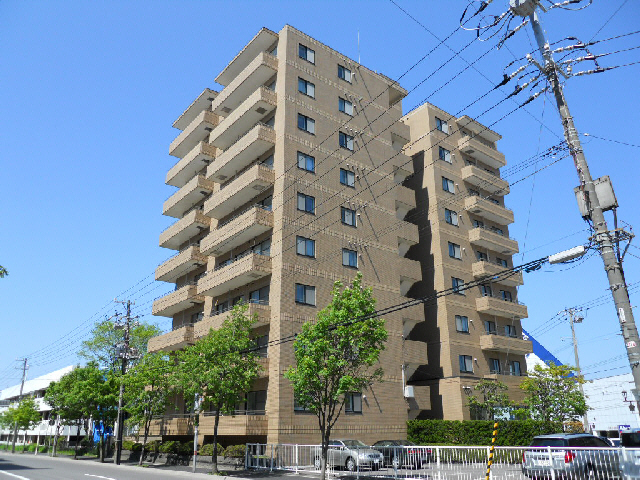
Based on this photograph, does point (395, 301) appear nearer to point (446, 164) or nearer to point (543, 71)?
point (446, 164)

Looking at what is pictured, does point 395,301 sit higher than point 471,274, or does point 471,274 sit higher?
point 471,274

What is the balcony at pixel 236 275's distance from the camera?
1353 inches

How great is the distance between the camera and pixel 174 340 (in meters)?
41.3

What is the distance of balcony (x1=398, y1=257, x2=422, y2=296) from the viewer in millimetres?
41781

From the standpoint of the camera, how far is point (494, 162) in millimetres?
55500

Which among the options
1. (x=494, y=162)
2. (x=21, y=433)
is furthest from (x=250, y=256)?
(x=21, y=433)

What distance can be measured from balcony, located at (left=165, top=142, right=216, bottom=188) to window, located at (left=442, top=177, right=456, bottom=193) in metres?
21.9

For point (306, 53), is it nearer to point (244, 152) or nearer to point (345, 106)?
point (345, 106)

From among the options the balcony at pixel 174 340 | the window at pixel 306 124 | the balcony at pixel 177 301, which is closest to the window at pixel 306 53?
the window at pixel 306 124

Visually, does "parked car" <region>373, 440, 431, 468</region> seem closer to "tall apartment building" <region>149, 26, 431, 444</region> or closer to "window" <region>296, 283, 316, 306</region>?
"tall apartment building" <region>149, 26, 431, 444</region>

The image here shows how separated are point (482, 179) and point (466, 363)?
1905cm

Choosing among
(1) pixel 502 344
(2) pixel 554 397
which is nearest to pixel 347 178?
(1) pixel 502 344

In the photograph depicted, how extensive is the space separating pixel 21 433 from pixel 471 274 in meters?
93.3

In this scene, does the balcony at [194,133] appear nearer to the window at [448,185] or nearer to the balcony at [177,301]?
the balcony at [177,301]
